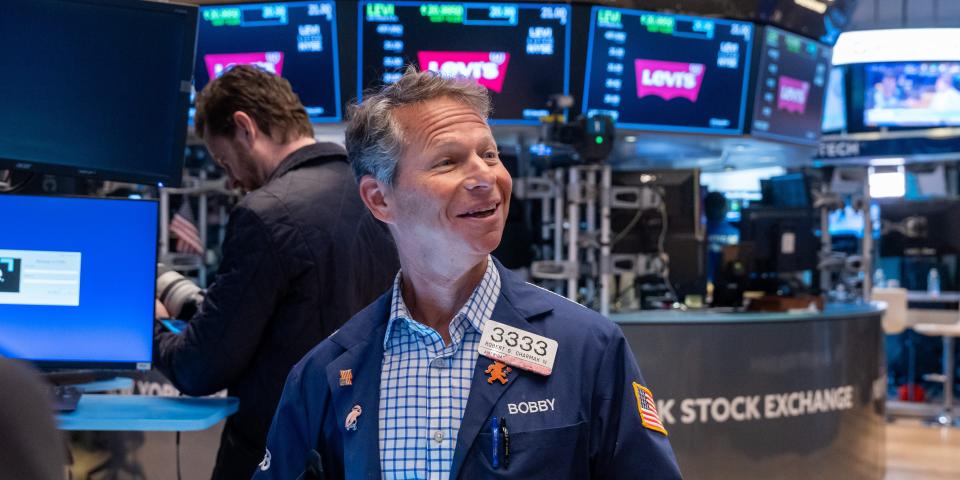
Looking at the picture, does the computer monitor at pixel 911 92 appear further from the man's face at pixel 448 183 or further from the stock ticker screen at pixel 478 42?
the man's face at pixel 448 183

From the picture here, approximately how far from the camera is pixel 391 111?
1.56m

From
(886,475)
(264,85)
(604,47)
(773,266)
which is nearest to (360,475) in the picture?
(264,85)

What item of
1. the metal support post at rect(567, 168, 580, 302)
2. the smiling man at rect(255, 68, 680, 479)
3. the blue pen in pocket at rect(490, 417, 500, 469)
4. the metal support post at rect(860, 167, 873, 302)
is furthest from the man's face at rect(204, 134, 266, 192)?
the metal support post at rect(860, 167, 873, 302)

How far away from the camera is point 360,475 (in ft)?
4.69

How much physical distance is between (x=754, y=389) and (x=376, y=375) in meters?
4.13


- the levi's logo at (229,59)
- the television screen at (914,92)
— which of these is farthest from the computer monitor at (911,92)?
the levi's logo at (229,59)

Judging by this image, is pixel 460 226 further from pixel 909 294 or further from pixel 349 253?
pixel 909 294

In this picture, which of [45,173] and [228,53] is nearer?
[45,173]

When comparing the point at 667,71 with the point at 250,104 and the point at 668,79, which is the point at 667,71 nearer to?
the point at 668,79

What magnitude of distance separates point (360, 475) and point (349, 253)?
0.98 m

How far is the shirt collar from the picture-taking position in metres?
1.51

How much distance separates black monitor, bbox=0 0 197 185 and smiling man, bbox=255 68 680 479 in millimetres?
1023

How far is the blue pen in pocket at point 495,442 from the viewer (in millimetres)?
1383

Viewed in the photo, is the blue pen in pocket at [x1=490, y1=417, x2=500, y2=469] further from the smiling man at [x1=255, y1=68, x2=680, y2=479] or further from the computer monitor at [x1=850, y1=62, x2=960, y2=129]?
the computer monitor at [x1=850, y1=62, x2=960, y2=129]
